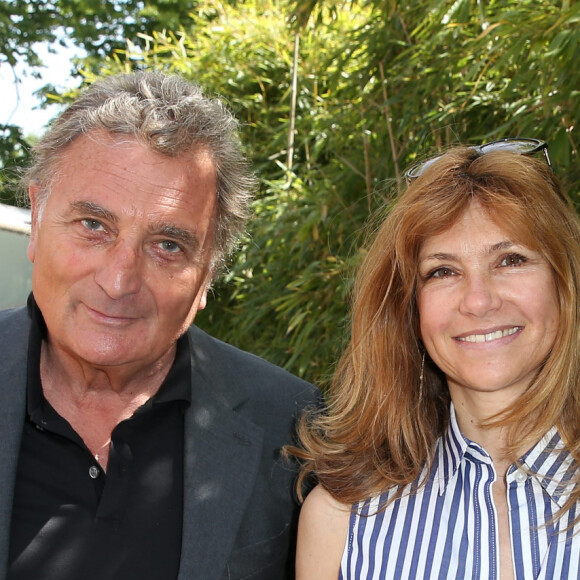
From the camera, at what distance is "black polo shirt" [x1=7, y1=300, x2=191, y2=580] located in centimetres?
183

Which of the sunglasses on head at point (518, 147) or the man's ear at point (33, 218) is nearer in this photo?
the sunglasses on head at point (518, 147)

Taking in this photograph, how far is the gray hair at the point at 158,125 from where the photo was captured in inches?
79.9

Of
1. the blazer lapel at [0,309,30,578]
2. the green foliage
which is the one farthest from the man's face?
the green foliage

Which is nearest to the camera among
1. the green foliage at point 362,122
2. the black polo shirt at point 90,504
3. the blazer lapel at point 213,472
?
the black polo shirt at point 90,504

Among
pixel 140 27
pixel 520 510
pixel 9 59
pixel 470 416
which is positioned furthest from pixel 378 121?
pixel 140 27

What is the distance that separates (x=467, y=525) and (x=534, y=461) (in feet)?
0.67

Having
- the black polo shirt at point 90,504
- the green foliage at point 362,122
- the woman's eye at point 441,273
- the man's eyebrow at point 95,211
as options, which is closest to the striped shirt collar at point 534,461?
the woman's eye at point 441,273

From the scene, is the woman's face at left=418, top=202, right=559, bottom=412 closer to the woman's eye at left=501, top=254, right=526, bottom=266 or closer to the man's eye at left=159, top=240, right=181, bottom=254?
the woman's eye at left=501, top=254, right=526, bottom=266

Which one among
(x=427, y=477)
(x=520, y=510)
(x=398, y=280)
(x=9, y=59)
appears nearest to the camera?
(x=520, y=510)

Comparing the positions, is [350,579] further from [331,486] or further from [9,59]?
[9,59]

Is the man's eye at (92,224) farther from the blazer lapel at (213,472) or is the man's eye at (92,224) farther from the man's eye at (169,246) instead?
the blazer lapel at (213,472)

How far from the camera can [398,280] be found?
210 centimetres

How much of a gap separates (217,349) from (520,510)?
0.97 meters

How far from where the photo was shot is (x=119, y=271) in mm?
1948
